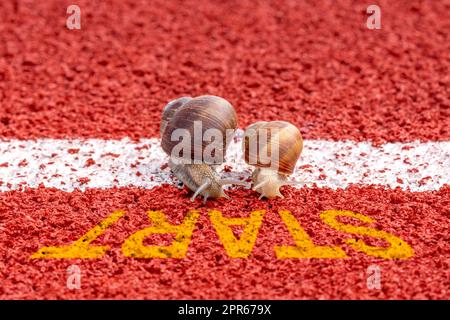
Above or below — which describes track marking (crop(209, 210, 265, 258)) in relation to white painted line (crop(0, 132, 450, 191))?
below

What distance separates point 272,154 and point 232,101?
4.21ft

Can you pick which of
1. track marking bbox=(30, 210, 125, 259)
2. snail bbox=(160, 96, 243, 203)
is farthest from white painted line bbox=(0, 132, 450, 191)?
track marking bbox=(30, 210, 125, 259)

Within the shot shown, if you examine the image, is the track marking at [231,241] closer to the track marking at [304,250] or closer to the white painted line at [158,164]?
the track marking at [304,250]

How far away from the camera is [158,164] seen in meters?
4.19

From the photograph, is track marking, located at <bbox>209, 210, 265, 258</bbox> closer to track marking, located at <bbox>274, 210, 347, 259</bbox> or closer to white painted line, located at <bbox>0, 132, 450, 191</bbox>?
track marking, located at <bbox>274, 210, 347, 259</bbox>

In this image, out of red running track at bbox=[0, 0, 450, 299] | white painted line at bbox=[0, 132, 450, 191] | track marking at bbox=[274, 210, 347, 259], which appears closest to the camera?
red running track at bbox=[0, 0, 450, 299]

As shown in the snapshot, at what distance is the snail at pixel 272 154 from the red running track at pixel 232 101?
95mm

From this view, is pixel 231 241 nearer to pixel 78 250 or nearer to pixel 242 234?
pixel 242 234

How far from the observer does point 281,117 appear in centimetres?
470

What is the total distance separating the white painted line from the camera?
3.96 metres

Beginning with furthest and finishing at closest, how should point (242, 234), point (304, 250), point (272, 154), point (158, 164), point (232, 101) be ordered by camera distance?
1. point (232, 101)
2. point (158, 164)
3. point (272, 154)
4. point (242, 234)
5. point (304, 250)

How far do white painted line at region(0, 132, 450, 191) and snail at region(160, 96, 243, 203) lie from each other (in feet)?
0.77

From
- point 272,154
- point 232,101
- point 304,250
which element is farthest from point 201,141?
point 232,101
